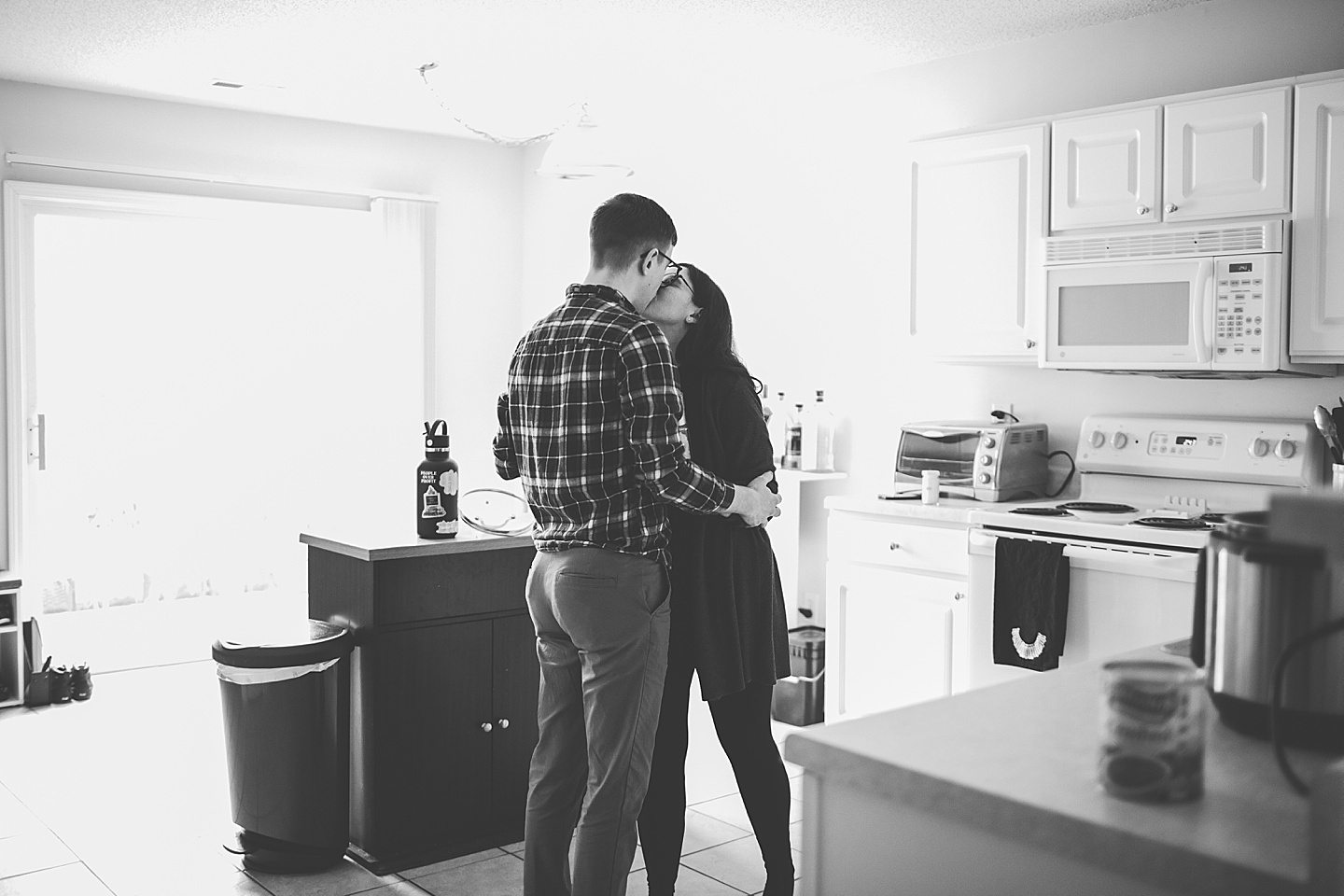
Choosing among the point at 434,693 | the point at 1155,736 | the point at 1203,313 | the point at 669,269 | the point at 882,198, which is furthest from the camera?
the point at 882,198

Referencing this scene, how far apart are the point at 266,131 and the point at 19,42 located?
1338 millimetres

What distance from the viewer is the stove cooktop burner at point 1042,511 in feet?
12.2

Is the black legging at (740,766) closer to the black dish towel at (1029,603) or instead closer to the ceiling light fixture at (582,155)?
the black dish towel at (1029,603)

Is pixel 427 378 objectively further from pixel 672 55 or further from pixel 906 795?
pixel 906 795

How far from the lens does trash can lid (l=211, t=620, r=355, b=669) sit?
2965 millimetres

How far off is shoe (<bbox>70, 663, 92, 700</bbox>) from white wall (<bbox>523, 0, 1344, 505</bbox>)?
2.86 meters

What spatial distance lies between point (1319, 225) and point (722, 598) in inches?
79.1

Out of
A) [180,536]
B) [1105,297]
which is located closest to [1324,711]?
[1105,297]

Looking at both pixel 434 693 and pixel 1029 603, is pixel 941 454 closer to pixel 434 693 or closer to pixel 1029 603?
pixel 1029 603

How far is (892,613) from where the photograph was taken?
159 inches

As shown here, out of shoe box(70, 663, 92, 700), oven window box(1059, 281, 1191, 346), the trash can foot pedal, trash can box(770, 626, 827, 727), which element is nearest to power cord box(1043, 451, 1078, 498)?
oven window box(1059, 281, 1191, 346)

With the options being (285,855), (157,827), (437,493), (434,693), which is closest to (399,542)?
(437,493)

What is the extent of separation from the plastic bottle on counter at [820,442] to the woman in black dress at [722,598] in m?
2.29

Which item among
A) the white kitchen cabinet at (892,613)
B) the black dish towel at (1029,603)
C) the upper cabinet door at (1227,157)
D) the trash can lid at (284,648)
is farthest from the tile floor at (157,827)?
the upper cabinet door at (1227,157)
